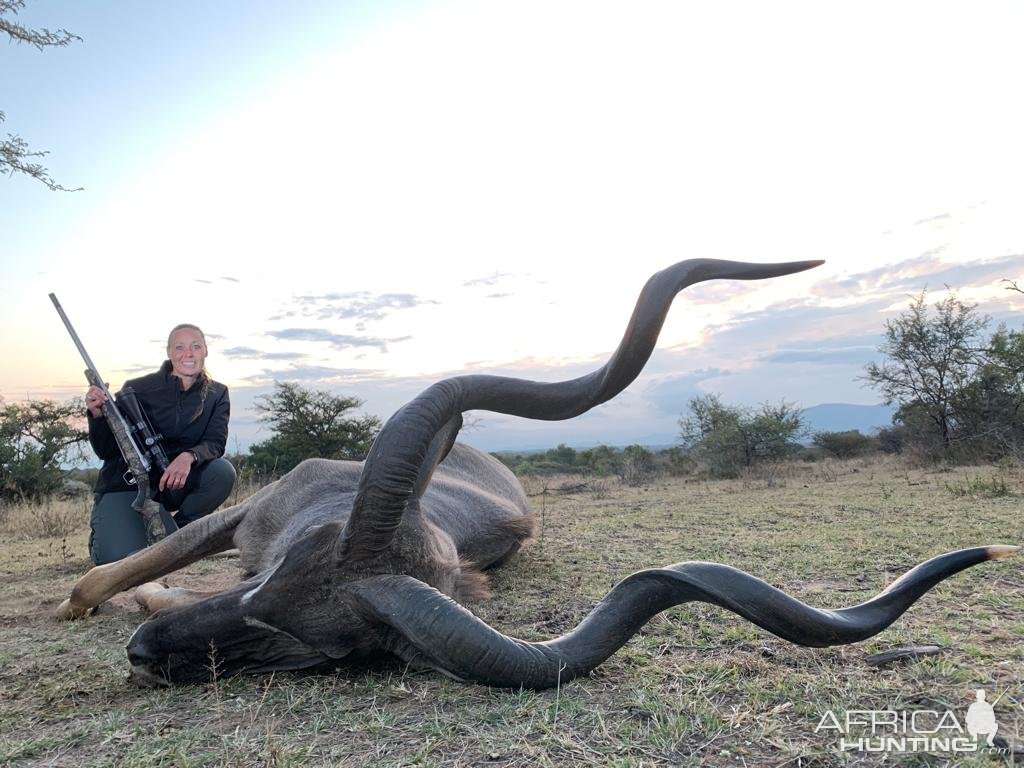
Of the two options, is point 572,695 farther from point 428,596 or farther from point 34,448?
point 34,448

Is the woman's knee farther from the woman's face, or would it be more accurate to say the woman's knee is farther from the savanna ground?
the savanna ground

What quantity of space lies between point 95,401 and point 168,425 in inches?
23.2

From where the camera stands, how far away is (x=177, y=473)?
5789mm

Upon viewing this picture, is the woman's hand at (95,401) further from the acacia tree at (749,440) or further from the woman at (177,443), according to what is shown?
the acacia tree at (749,440)

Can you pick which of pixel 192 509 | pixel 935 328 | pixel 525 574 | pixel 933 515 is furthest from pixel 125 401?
pixel 935 328

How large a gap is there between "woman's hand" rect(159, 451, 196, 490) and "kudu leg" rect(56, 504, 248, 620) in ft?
3.48

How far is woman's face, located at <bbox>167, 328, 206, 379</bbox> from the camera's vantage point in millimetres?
6043

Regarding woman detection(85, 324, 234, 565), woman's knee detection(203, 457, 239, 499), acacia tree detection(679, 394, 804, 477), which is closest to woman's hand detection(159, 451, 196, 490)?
woman detection(85, 324, 234, 565)

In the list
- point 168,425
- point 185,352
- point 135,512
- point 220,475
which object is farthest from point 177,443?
point 185,352

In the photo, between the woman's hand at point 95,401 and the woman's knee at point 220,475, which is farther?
the woman's knee at point 220,475

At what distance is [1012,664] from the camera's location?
9.12 ft

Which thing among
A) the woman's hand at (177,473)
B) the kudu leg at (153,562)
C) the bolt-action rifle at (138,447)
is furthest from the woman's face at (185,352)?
the kudu leg at (153,562)

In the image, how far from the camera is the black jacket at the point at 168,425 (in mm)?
6012

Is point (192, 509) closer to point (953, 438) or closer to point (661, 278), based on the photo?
point (661, 278)
